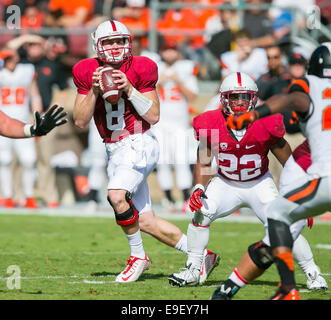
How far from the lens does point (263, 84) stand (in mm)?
10766

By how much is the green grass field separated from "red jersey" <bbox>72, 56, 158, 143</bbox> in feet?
3.82

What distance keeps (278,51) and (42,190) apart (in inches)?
166

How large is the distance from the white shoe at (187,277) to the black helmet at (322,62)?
1.85 meters

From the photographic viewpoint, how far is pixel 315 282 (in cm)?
584

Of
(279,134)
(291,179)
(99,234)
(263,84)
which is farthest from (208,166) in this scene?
(263,84)

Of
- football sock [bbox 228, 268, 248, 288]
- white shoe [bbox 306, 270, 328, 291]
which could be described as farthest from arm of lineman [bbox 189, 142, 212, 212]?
white shoe [bbox 306, 270, 328, 291]

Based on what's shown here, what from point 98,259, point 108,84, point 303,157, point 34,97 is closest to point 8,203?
point 34,97

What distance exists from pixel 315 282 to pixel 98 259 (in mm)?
2380

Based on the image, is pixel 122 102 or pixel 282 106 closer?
pixel 282 106

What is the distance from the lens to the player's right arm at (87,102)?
6.00 metres

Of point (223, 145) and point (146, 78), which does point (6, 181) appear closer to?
point (146, 78)

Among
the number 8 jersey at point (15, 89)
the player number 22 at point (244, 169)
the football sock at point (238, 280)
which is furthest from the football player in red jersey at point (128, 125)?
the number 8 jersey at point (15, 89)
